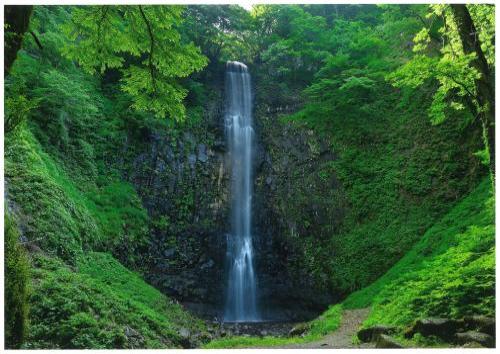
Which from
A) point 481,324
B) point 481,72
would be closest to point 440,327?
point 481,324

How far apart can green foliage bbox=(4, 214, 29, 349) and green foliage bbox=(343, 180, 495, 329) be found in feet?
16.7

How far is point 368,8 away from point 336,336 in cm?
1651

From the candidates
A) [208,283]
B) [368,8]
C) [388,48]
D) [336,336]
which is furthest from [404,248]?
[368,8]

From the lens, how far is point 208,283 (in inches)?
486

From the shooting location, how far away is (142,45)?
534 centimetres

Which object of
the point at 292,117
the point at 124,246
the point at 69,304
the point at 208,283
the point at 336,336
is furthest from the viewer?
the point at 292,117

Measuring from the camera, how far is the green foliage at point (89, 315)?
5.86m

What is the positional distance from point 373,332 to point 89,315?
4.26m

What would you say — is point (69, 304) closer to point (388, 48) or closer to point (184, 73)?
point (184, 73)

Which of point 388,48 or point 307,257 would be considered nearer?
point 307,257

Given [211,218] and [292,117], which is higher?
[292,117]

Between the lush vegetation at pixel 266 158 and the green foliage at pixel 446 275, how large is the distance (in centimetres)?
4

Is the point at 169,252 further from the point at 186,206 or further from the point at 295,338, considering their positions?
the point at 295,338

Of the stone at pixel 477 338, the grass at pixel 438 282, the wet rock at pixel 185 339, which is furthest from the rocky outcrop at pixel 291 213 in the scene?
the stone at pixel 477 338
